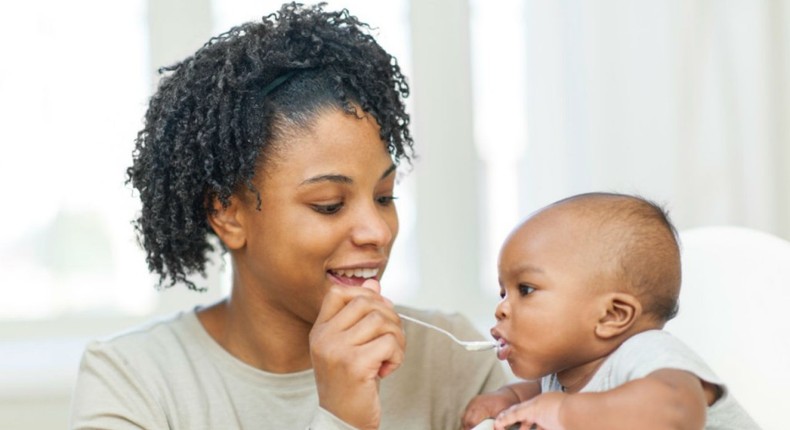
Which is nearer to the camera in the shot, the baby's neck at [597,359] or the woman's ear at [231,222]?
the baby's neck at [597,359]

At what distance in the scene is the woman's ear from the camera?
169cm

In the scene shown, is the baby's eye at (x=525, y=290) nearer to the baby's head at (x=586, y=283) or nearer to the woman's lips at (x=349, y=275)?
the baby's head at (x=586, y=283)

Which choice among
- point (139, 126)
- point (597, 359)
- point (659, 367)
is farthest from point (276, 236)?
point (139, 126)

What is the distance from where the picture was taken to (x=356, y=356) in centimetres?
143

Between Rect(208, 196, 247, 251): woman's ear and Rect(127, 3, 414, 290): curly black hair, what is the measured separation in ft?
0.06

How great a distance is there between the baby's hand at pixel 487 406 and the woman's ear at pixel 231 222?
1.49 feet

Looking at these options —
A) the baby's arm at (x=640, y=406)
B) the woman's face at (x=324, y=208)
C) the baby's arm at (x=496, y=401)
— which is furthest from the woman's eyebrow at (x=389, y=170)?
the baby's arm at (x=640, y=406)

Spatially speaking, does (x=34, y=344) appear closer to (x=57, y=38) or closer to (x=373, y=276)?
(x=57, y=38)

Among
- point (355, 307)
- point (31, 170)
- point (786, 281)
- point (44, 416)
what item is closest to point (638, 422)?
point (355, 307)

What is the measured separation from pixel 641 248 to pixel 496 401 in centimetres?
33

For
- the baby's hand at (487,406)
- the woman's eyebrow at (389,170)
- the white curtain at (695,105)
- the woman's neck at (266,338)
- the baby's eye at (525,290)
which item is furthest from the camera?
the white curtain at (695,105)

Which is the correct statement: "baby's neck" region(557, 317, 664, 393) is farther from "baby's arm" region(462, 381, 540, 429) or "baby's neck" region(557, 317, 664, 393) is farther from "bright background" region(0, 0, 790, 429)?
"bright background" region(0, 0, 790, 429)

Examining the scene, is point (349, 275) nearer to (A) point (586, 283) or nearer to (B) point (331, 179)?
(B) point (331, 179)

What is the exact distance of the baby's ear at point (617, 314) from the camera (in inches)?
53.9
